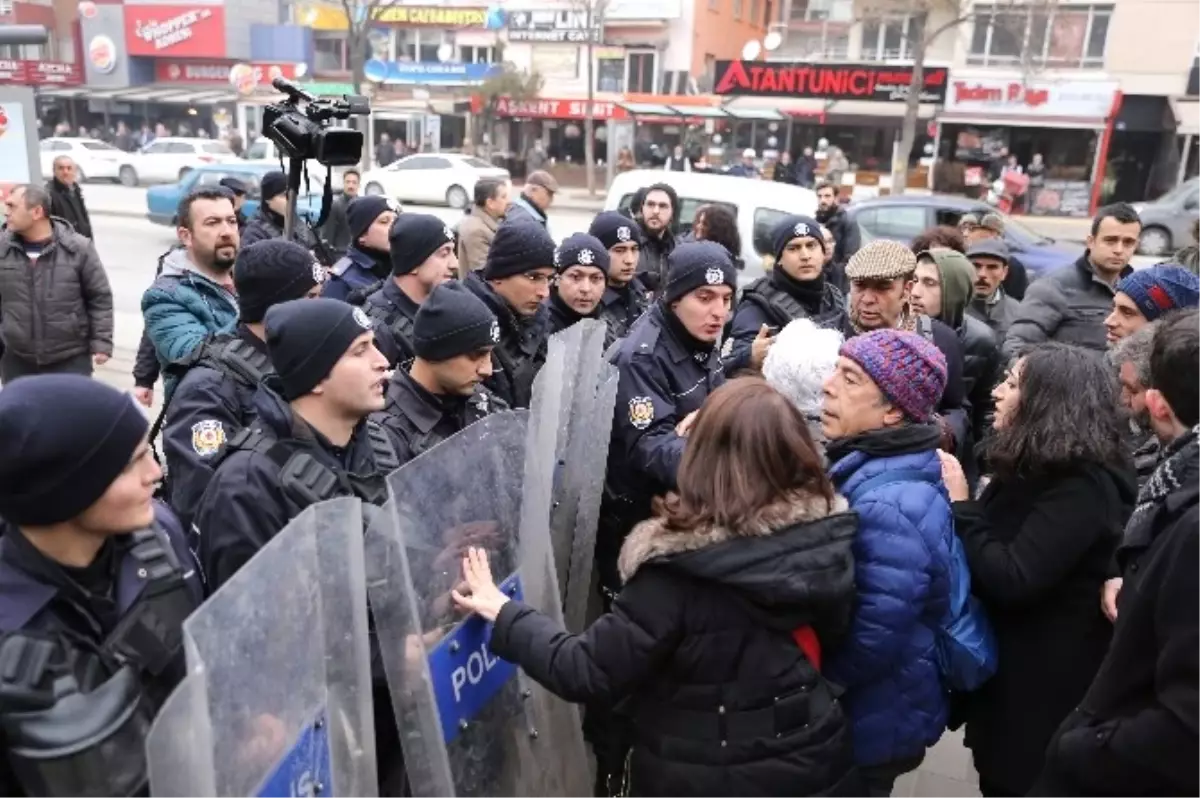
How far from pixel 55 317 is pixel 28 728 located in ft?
14.4

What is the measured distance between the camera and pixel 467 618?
6.81 feet

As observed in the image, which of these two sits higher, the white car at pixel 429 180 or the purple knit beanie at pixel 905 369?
the purple knit beanie at pixel 905 369

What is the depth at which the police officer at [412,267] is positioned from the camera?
3.84m

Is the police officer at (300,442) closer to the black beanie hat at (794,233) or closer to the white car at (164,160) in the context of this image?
the black beanie hat at (794,233)

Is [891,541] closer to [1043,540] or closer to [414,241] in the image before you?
[1043,540]

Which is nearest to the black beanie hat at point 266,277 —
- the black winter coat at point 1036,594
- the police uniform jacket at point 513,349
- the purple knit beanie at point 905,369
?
the police uniform jacket at point 513,349

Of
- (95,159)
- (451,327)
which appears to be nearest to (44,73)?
(95,159)

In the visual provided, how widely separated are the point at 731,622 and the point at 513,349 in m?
2.07

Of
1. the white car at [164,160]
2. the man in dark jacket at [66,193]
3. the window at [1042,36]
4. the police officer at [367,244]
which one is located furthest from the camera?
the white car at [164,160]

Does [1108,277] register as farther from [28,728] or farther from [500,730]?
[28,728]

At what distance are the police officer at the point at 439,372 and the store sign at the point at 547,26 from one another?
31847mm

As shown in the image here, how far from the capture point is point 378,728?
6.76 feet

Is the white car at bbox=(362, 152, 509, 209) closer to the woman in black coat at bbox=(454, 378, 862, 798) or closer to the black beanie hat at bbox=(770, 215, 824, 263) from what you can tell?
Answer: the black beanie hat at bbox=(770, 215, 824, 263)

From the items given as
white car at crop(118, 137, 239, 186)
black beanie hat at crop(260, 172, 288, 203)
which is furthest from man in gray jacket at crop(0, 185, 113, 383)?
white car at crop(118, 137, 239, 186)
